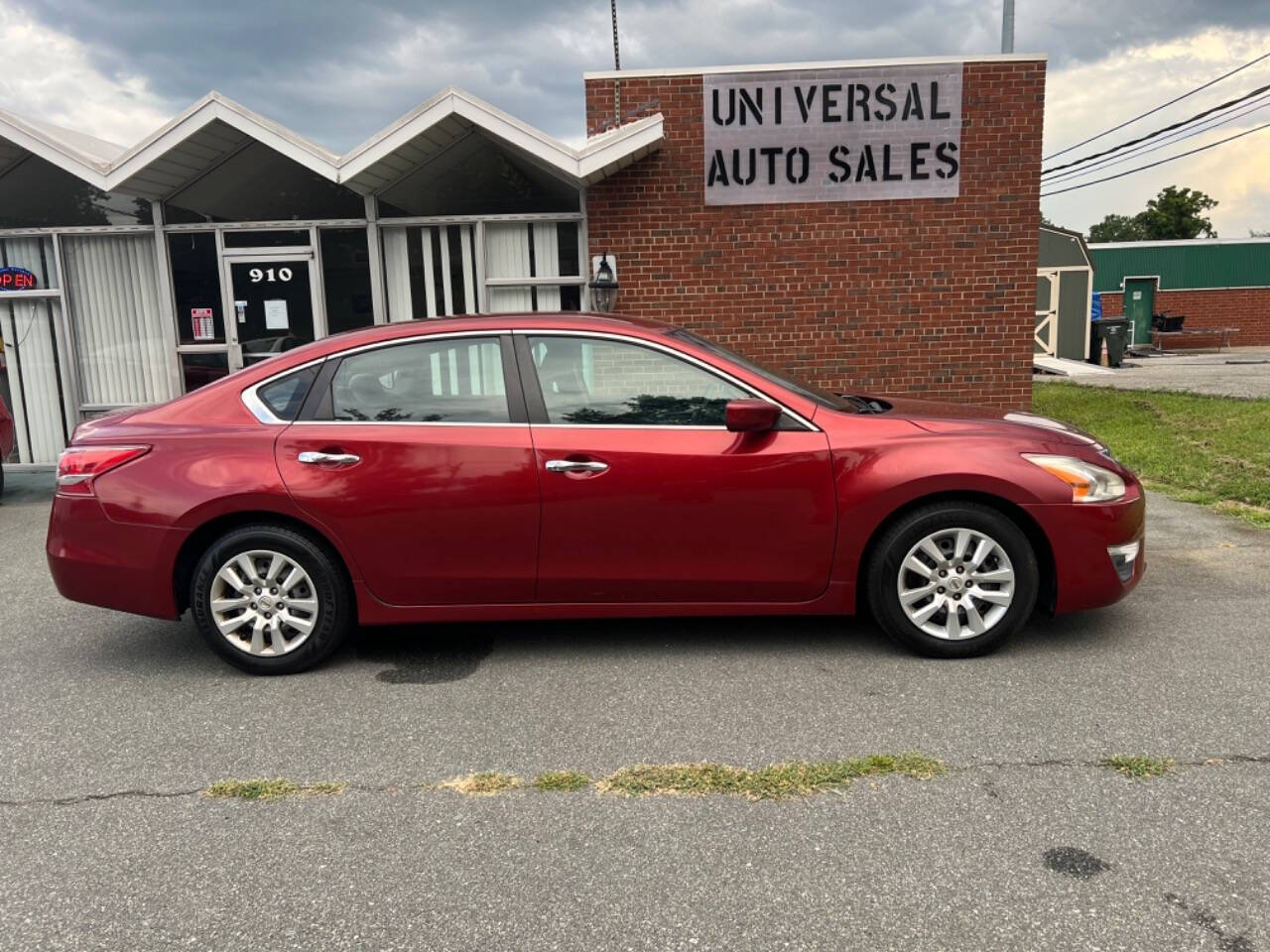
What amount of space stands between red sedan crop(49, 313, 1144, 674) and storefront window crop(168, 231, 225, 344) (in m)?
5.75

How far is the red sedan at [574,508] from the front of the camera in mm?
4113

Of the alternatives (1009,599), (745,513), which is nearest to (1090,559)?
(1009,599)

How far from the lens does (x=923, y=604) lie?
4.19m

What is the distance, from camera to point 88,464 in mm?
4250

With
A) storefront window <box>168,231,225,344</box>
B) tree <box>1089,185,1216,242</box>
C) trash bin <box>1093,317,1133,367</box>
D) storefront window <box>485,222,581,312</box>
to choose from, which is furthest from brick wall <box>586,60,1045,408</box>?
tree <box>1089,185,1216,242</box>

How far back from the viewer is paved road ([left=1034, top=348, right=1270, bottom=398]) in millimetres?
15766

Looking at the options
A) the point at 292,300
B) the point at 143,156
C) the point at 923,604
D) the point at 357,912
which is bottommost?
the point at 357,912

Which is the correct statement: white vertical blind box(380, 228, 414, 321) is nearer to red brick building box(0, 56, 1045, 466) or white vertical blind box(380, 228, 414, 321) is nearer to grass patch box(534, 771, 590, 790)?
red brick building box(0, 56, 1045, 466)

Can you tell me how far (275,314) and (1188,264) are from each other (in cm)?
3254

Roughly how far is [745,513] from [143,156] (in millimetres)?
7343

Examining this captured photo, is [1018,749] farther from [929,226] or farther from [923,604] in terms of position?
[929,226]

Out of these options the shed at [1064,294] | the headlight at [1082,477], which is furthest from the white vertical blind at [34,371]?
the shed at [1064,294]

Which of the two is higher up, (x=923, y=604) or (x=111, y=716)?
(x=923, y=604)

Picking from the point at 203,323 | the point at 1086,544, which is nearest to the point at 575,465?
the point at 1086,544
